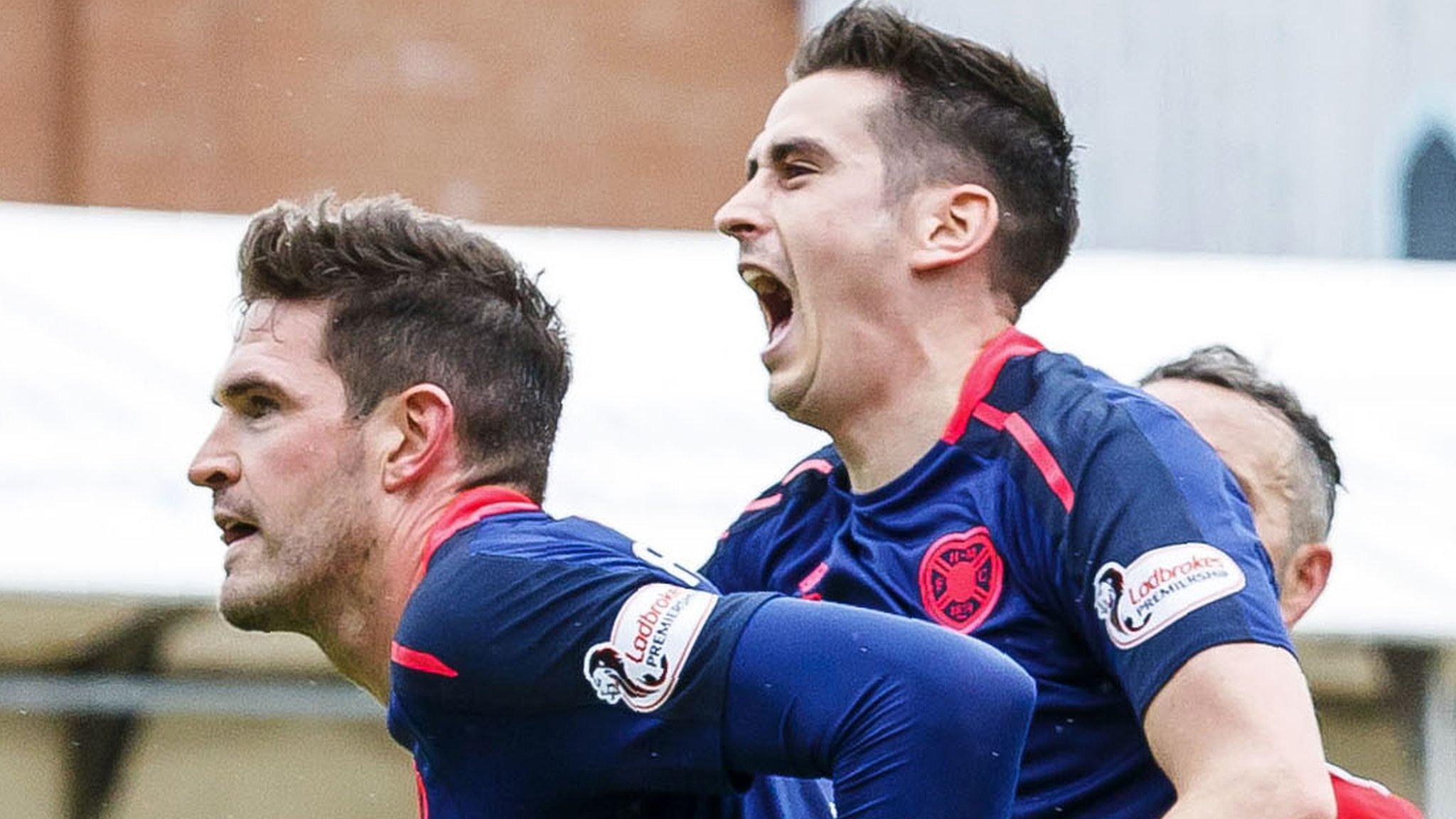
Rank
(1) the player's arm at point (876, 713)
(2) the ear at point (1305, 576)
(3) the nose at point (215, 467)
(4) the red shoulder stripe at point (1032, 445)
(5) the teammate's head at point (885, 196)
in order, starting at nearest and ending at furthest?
(1) the player's arm at point (876, 713), (4) the red shoulder stripe at point (1032, 445), (3) the nose at point (215, 467), (5) the teammate's head at point (885, 196), (2) the ear at point (1305, 576)

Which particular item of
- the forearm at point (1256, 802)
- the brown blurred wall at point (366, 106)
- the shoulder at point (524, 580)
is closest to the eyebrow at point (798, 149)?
the shoulder at point (524, 580)

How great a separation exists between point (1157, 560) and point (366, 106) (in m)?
7.10

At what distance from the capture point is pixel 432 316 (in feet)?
9.61

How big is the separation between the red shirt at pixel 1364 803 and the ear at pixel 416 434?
4.39ft

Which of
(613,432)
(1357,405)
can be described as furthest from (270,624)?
(1357,405)

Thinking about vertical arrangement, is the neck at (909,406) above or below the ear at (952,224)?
below

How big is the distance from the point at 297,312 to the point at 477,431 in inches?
11.8

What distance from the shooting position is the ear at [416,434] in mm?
2748

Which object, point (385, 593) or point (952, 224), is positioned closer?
point (385, 593)

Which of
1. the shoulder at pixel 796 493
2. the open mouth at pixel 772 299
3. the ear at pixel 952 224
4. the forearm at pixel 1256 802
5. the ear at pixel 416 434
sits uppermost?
the ear at pixel 952 224

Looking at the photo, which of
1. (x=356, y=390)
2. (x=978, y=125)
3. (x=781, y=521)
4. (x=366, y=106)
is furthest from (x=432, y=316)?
(x=366, y=106)

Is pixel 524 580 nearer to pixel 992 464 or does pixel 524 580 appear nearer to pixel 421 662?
pixel 421 662

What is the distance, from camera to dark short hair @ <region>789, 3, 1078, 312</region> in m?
3.18

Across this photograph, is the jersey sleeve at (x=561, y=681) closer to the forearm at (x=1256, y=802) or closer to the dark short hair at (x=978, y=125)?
the forearm at (x=1256, y=802)
